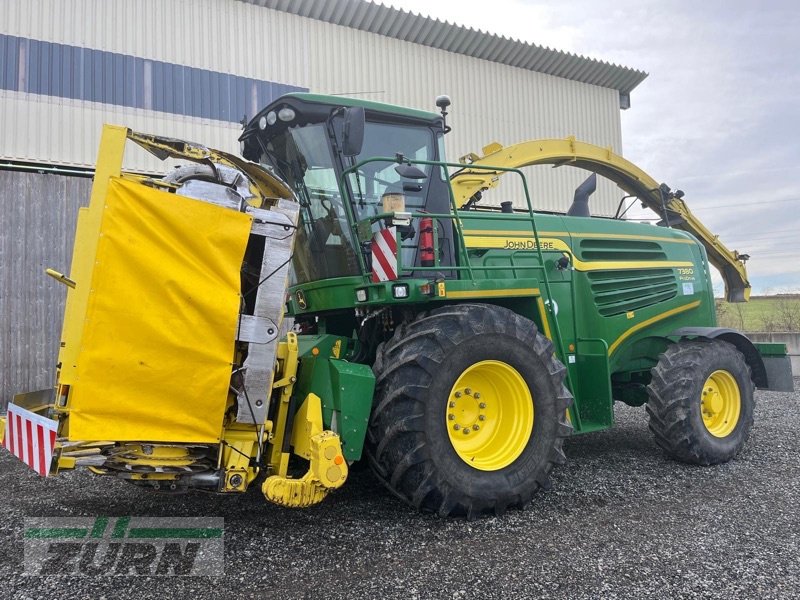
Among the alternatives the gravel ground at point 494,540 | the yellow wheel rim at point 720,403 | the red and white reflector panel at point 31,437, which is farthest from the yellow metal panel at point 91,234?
the yellow wheel rim at point 720,403

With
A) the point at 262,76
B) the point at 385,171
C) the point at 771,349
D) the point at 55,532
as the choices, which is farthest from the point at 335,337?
the point at 262,76

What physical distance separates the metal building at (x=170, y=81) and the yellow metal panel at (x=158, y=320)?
7.33 meters

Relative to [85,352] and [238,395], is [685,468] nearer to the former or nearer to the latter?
[238,395]

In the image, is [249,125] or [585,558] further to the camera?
[249,125]

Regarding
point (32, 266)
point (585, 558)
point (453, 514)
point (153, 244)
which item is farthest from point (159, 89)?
point (585, 558)

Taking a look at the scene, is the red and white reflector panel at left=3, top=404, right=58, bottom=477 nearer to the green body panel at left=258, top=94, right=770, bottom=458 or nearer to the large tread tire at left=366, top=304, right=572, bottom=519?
the green body panel at left=258, top=94, right=770, bottom=458

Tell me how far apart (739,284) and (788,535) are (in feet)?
16.8

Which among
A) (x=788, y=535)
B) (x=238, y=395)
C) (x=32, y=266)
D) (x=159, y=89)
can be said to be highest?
(x=159, y=89)

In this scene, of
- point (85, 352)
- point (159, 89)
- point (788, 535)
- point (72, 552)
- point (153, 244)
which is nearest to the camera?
point (85, 352)

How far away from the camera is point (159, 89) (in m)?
10.3

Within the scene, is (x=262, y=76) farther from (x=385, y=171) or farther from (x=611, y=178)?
(x=385, y=171)

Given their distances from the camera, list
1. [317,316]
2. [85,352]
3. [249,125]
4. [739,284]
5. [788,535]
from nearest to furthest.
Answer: [85,352]
[788,535]
[249,125]
[317,316]
[739,284]

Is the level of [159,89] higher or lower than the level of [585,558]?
higher

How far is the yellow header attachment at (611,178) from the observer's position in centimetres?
616
